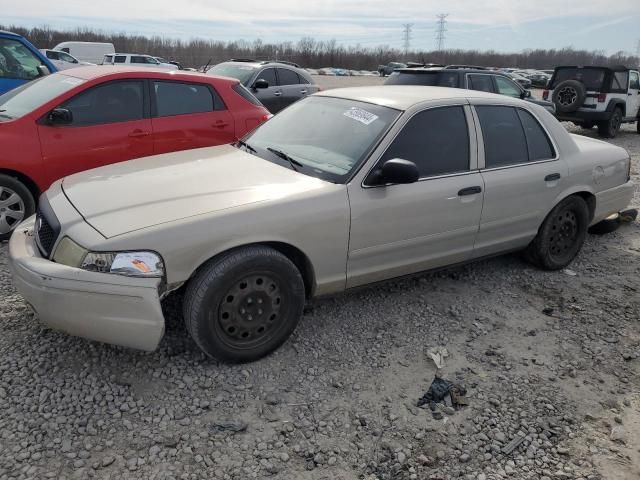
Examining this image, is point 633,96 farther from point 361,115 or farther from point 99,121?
point 99,121

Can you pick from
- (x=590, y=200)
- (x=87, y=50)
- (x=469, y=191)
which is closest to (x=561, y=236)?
(x=590, y=200)

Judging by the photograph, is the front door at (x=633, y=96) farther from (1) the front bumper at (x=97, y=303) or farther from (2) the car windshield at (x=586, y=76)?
(1) the front bumper at (x=97, y=303)

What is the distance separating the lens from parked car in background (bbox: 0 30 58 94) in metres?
7.17

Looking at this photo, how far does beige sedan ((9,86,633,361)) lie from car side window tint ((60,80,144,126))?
1595mm

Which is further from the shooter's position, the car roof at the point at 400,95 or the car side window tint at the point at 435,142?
the car roof at the point at 400,95

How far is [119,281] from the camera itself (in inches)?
106

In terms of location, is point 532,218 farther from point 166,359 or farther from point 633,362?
point 166,359

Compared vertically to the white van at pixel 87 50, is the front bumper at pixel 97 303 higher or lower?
lower

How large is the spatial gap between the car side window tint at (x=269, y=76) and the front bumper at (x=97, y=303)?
9.01m

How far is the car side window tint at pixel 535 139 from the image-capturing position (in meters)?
4.39

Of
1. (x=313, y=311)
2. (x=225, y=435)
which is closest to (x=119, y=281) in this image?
(x=225, y=435)

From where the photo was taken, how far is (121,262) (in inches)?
107

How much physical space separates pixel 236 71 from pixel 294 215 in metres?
8.97

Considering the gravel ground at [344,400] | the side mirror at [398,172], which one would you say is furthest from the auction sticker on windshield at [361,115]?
the gravel ground at [344,400]
